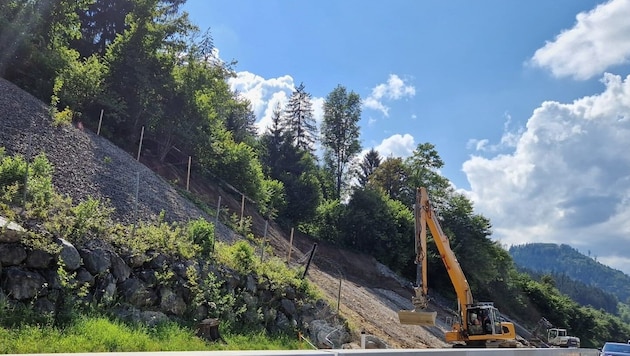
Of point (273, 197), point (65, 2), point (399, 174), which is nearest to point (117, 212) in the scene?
point (65, 2)

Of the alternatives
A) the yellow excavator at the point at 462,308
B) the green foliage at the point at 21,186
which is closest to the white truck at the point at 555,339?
the yellow excavator at the point at 462,308

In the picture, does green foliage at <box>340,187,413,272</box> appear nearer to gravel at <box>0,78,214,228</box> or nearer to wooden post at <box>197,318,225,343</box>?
gravel at <box>0,78,214,228</box>

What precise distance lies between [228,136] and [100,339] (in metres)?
30.4

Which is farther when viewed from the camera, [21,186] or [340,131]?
[340,131]

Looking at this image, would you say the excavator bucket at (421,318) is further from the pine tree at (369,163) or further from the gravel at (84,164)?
the pine tree at (369,163)

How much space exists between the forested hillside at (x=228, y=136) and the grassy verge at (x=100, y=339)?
1266 centimetres

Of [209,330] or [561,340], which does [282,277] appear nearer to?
[209,330]

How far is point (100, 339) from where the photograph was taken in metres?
9.52

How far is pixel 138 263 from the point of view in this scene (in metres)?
12.2

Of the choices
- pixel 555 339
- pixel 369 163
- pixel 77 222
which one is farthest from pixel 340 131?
pixel 77 222

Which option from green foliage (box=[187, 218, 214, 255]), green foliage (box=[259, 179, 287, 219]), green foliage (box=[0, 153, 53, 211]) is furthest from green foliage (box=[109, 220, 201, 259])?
green foliage (box=[259, 179, 287, 219])

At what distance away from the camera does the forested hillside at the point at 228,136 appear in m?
25.9

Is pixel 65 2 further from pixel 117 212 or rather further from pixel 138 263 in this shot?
pixel 138 263

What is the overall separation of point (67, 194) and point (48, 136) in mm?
5146
